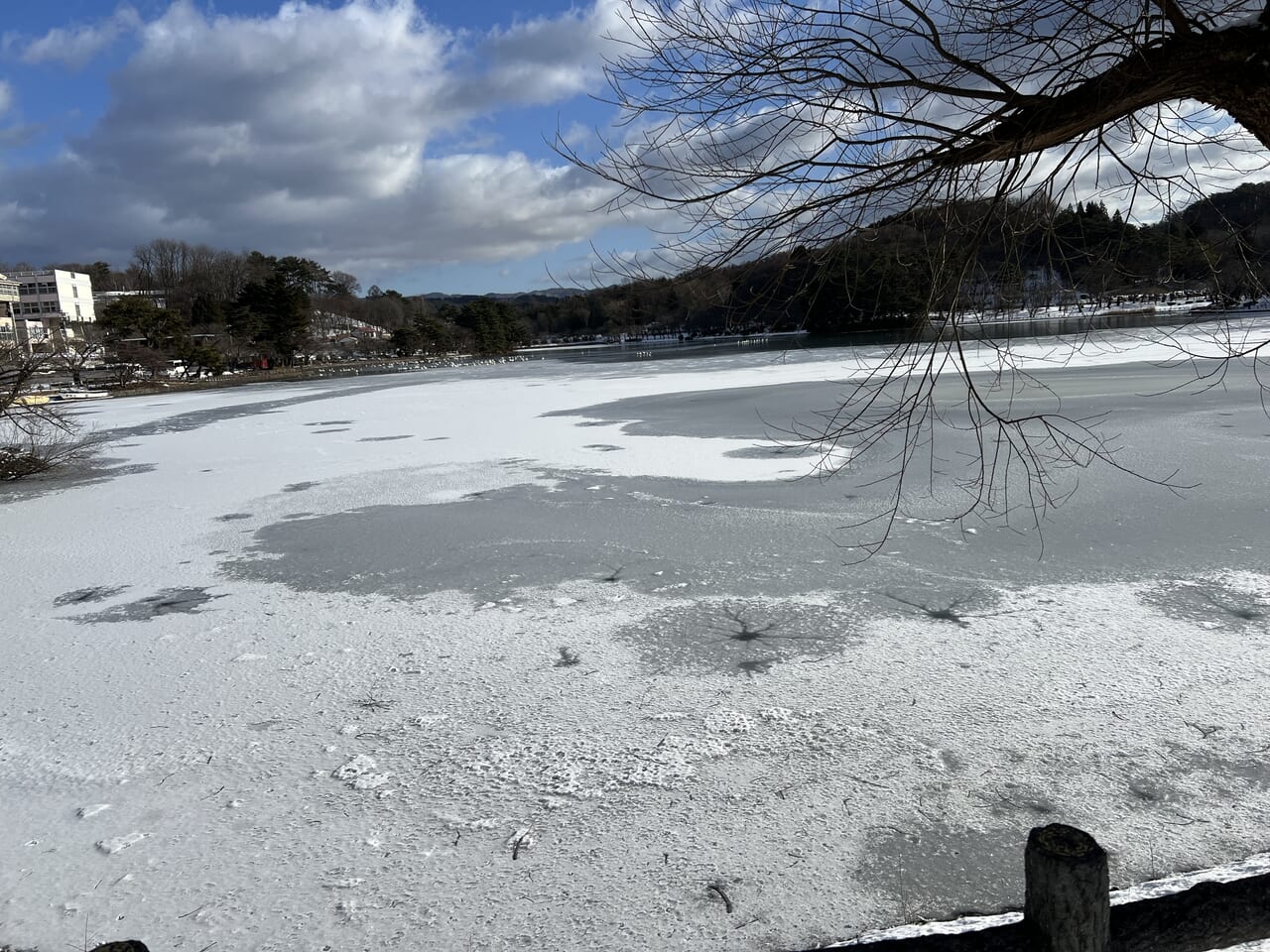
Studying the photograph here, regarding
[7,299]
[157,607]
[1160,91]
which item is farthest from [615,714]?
[7,299]

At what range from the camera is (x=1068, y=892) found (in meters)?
1.42

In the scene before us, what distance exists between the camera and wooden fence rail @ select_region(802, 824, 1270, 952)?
1.42 m

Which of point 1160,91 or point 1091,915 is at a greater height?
point 1160,91

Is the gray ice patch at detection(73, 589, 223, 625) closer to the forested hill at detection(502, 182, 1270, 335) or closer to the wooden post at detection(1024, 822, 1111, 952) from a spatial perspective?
the forested hill at detection(502, 182, 1270, 335)

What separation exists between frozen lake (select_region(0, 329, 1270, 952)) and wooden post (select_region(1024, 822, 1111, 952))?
978mm

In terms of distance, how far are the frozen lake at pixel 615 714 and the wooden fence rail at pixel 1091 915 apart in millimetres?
928

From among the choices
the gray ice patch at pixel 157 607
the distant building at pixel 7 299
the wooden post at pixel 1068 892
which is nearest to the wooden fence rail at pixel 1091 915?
the wooden post at pixel 1068 892

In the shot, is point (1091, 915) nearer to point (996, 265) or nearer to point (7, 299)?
point (996, 265)

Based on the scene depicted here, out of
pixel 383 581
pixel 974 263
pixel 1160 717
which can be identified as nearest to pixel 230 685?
pixel 383 581

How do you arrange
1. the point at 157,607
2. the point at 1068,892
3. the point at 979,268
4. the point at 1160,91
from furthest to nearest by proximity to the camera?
the point at 157,607
the point at 979,268
the point at 1160,91
the point at 1068,892

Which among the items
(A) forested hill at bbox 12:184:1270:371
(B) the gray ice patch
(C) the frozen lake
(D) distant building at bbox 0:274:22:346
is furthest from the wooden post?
(D) distant building at bbox 0:274:22:346

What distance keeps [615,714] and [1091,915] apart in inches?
90.7

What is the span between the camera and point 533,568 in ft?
18.3

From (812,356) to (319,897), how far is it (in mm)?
25566
